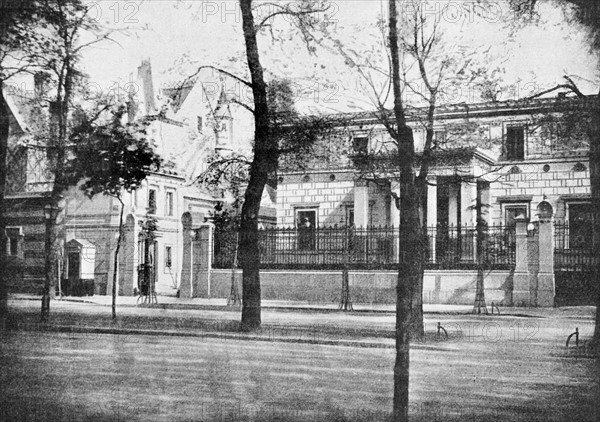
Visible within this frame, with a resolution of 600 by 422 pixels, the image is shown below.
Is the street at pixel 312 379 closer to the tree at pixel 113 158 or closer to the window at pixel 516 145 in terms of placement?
the tree at pixel 113 158

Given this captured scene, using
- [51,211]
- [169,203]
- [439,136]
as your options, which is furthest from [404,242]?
[51,211]

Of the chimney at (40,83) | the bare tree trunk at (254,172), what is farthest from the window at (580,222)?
the chimney at (40,83)

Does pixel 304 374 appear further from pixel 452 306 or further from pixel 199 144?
pixel 199 144

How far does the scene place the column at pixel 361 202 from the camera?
3.95 m

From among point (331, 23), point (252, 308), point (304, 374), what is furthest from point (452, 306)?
point (331, 23)

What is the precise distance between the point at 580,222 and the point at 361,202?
1.36m

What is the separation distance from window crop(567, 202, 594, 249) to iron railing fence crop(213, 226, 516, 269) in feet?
1.14

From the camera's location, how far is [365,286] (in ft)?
13.8

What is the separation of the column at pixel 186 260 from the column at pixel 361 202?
122 centimetres

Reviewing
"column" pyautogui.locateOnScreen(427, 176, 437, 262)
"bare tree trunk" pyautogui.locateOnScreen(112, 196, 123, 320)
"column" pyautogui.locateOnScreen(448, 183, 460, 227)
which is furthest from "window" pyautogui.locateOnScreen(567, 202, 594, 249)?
"bare tree trunk" pyautogui.locateOnScreen(112, 196, 123, 320)

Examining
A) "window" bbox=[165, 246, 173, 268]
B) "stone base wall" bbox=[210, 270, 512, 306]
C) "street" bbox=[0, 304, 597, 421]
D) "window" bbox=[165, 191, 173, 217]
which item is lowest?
"street" bbox=[0, 304, 597, 421]

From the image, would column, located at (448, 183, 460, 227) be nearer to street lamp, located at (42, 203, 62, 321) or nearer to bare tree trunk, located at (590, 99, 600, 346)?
bare tree trunk, located at (590, 99, 600, 346)

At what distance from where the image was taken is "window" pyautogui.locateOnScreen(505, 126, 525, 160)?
12.5 ft

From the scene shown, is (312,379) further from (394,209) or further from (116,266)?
(116,266)
